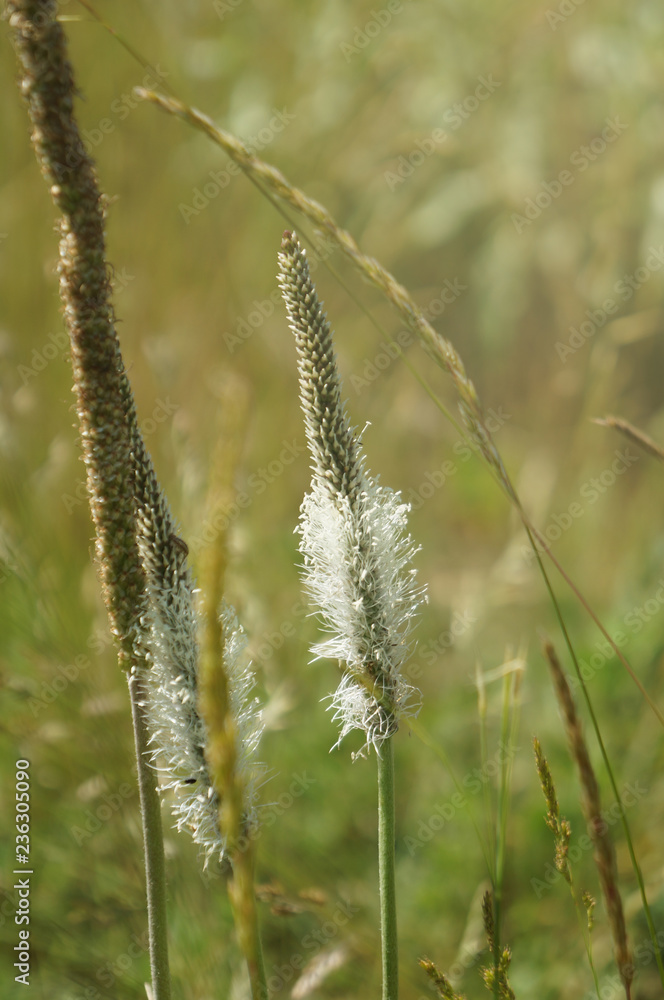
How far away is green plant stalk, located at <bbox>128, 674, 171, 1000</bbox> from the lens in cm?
109

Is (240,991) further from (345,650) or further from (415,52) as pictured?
(415,52)

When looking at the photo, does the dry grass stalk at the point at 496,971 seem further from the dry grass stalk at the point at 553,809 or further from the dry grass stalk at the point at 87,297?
the dry grass stalk at the point at 87,297

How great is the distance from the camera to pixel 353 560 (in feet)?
3.83

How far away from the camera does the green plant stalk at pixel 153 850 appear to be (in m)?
1.09

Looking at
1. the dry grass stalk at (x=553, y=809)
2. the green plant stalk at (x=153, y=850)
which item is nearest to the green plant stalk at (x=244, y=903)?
the green plant stalk at (x=153, y=850)

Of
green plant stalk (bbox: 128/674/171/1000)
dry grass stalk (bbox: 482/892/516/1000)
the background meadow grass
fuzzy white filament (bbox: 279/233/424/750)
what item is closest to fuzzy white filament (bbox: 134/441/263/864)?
green plant stalk (bbox: 128/674/171/1000)

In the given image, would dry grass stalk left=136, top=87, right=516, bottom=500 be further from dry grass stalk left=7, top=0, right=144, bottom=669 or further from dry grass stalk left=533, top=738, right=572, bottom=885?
dry grass stalk left=533, top=738, right=572, bottom=885

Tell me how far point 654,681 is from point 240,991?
184cm

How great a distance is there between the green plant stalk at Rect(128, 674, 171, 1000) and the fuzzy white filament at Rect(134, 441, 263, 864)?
2 cm

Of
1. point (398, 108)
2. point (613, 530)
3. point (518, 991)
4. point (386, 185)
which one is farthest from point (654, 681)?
point (398, 108)

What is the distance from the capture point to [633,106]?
3025mm

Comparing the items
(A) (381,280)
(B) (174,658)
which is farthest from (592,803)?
(A) (381,280)

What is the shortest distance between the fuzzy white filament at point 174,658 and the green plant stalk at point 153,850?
2cm

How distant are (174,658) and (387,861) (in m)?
0.37
